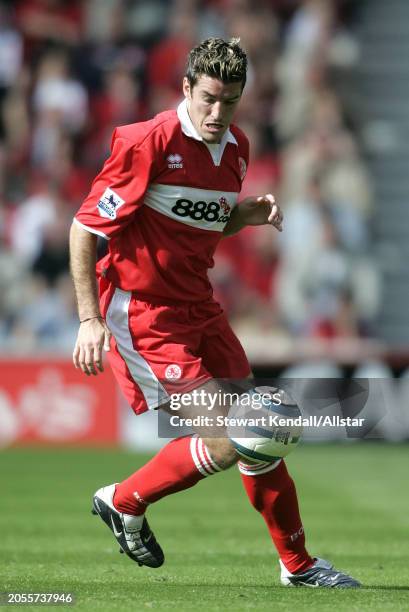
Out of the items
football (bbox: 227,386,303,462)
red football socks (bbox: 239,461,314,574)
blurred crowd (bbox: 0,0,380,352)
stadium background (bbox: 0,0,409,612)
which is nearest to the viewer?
football (bbox: 227,386,303,462)

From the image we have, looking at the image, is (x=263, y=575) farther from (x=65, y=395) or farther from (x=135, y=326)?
(x=65, y=395)

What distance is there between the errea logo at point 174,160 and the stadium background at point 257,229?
4.45 meters

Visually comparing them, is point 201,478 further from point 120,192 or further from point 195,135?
point 195,135

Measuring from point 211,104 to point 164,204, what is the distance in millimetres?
490

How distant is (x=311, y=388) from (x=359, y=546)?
1.74 m

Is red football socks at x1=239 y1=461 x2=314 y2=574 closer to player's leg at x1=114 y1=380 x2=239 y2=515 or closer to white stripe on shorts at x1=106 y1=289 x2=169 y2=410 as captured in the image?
player's leg at x1=114 y1=380 x2=239 y2=515

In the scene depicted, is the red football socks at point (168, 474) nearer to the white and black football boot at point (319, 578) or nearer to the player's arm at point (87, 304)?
the player's arm at point (87, 304)

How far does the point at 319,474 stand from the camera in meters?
11.8

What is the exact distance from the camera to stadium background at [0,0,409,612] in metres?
13.2

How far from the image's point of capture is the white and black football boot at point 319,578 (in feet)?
18.8

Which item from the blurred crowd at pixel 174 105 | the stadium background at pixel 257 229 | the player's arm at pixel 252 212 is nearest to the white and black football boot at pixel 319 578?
the player's arm at pixel 252 212

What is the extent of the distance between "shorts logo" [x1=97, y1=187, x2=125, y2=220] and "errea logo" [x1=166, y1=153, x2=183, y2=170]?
10.5 inches

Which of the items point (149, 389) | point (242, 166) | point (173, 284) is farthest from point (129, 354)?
point (242, 166)

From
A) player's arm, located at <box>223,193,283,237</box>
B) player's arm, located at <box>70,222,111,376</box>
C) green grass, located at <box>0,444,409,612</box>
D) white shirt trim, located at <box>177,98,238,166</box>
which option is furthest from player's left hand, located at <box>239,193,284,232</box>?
green grass, located at <box>0,444,409,612</box>
